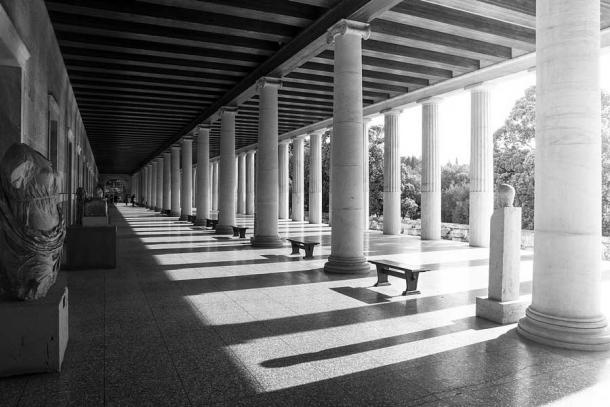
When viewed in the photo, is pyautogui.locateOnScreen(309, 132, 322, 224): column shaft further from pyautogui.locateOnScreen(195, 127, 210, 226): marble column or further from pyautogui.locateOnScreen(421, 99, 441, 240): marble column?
pyautogui.locateOnScreen(421, 99, 441, 240): marble column

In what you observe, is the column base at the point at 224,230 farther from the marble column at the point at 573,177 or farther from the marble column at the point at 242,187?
the marble column at the point at 242,187

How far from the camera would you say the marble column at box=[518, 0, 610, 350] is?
6.95 metres

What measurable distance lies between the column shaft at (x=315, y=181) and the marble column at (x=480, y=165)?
55.3ft

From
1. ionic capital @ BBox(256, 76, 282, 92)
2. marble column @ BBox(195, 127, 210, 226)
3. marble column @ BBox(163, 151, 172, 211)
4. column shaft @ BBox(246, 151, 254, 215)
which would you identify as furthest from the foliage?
ionic capital @ BBox(256, 76, 282, 92)

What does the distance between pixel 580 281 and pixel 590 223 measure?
2.93 feet

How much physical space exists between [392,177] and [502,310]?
68.1ft

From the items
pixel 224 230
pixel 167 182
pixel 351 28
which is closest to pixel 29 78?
pixel 351 28

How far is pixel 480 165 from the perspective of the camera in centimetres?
2256

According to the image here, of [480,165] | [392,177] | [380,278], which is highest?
[480,165]

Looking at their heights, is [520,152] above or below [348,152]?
above

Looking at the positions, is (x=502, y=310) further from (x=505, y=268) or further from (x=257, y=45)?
(x=257, y=45)

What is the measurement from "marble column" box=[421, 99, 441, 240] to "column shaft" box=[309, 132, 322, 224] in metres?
13.4

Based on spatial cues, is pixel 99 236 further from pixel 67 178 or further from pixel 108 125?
pixel 108 125

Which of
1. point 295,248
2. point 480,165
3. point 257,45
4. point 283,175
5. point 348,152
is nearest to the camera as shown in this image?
point 348,152
